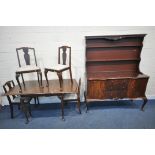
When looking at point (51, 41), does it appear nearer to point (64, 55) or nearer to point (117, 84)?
point (64, 55)

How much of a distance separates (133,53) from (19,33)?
2.42 m

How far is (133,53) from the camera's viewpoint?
361cm

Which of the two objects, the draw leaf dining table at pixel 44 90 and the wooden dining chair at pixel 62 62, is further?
the wooden dining chair at pixel 62 62

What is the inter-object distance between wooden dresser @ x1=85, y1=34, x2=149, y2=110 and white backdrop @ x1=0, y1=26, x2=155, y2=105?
208mm

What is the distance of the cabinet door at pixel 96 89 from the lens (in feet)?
10.4

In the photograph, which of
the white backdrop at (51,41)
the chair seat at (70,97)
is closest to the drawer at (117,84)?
the chair seat at (70,97)

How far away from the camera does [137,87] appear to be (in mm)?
3283

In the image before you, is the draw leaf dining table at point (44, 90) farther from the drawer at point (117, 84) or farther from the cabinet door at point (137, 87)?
the cabinet door at point (137, 87)

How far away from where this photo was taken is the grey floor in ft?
9.97

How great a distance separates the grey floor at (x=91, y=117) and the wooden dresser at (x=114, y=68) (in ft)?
1.03

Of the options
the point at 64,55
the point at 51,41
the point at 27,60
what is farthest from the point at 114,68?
the point at 27,60

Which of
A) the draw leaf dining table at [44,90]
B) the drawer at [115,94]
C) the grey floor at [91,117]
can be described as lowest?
the grey floor at [91,117]

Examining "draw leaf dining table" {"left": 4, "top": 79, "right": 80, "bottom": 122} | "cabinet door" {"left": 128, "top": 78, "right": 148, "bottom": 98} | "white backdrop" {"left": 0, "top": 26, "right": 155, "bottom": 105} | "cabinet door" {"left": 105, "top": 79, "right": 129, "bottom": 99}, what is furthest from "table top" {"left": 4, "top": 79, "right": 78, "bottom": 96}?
"cabinet door" {"left": 128, "top": 78, "right": 148, "bottom": 98}
